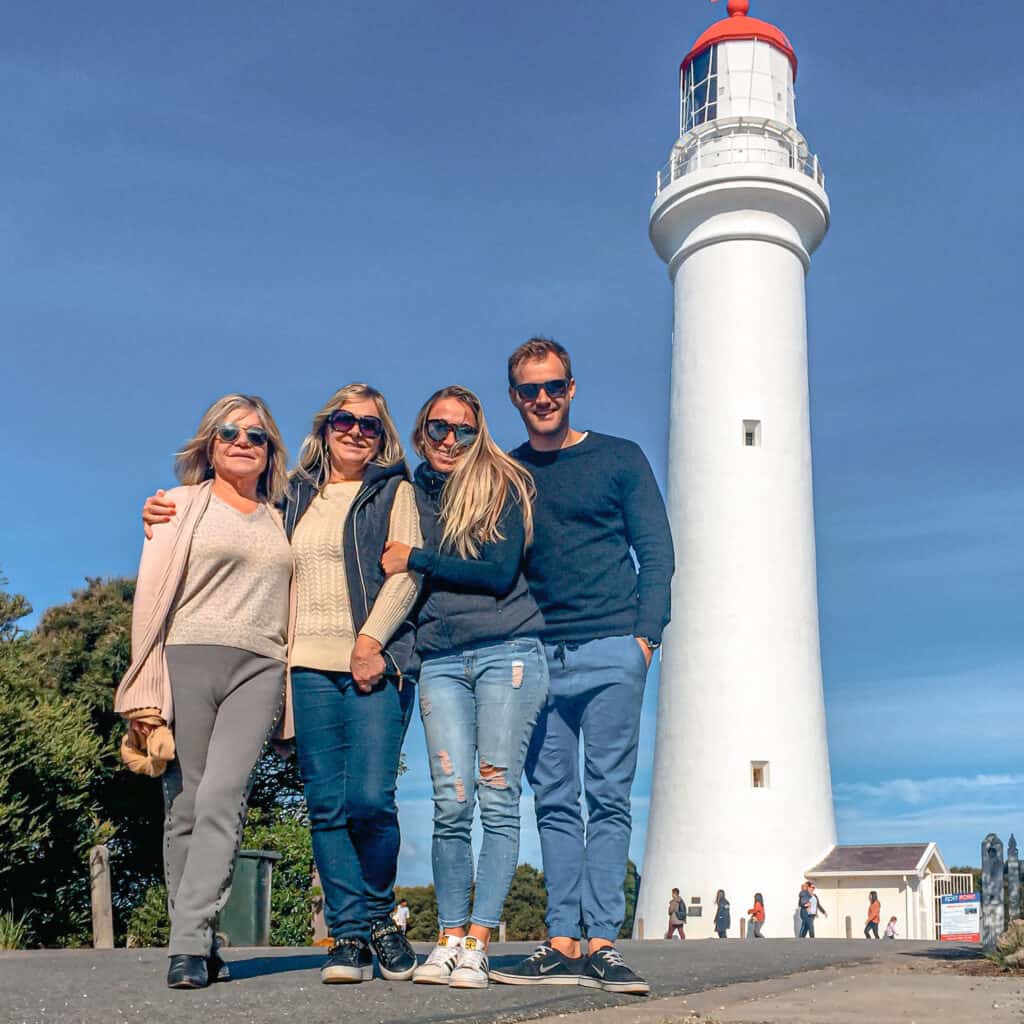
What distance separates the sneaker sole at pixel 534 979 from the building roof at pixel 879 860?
21314 mm

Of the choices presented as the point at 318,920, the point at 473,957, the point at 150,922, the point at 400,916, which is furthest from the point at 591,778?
the point at 150,922

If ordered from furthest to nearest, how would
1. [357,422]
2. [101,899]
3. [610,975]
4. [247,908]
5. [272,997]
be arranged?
[101,899] → [247,908] → [357,422] → [610,975] → [272,997]

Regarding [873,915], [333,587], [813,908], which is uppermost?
[333,587]

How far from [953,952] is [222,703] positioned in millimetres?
7794

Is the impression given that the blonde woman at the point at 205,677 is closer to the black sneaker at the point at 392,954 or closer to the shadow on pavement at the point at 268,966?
the shadow on pavement at the point at 268,966

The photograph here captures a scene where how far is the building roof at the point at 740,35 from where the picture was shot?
3070cm

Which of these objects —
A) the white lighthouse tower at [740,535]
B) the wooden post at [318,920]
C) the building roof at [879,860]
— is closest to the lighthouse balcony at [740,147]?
the white lighthouse tower at [740,535]

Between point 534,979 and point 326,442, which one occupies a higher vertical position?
point 326,442

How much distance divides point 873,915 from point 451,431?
2189cm

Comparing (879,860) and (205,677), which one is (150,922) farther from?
(205,677)

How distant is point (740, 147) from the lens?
1137 inches

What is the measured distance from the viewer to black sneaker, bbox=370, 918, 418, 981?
543 cm

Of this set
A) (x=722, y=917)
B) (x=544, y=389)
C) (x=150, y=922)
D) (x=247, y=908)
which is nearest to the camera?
(x=544, y=389)

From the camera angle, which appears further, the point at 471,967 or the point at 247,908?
the point at 247,908
